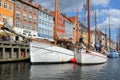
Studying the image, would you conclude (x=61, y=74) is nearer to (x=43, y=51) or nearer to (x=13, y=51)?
(x=43, y=51)

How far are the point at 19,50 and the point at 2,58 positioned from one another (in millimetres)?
5917

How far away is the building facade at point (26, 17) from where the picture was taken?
6775 centimetres

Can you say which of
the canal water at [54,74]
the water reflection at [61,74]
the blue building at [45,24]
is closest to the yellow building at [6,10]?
the blue building at [45,24]

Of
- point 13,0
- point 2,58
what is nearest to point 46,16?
point 13,0

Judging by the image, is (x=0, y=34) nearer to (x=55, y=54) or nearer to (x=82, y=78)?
(x=55, y=54)

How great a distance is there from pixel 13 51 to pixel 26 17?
2516 cm

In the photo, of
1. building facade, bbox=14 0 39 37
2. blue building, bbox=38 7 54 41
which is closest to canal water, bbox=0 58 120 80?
building facade, bbox=14 0 39 37

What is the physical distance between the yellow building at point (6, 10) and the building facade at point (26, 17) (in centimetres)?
171

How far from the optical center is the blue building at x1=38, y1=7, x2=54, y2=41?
8156 centimetres

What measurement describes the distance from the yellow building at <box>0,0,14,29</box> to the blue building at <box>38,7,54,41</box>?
16417mm

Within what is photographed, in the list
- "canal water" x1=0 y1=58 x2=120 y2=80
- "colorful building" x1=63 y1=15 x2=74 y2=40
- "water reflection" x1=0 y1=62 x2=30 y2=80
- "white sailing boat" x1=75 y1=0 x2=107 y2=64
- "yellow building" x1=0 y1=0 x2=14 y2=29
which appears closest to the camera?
"water reflection" x1=0 y1=62 x2=30 y2=80

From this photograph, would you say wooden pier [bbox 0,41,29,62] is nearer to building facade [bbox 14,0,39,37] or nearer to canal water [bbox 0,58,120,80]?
canal water [bbox 0,58,120,80]

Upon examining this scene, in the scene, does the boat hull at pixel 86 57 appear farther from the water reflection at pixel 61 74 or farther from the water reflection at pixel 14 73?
the water reflection at pixel 14 73

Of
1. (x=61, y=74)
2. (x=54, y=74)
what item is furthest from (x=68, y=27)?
(x=54, y=74)
